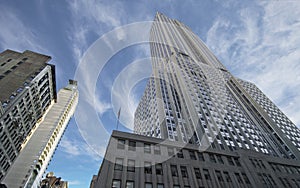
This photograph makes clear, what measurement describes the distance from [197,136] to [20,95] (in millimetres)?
55784

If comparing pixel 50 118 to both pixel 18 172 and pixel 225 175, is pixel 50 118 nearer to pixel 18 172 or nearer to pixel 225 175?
pixel 18 172

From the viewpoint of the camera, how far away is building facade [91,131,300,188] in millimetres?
22469

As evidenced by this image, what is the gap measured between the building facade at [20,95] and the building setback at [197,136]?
36.2m

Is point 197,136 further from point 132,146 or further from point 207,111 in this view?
point 132,146

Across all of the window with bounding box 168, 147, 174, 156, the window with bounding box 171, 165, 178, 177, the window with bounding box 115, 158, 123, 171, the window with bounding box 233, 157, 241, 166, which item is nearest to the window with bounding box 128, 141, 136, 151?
the window with bounding box 115, 158, 123, 171

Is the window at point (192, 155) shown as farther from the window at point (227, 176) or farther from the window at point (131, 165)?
the window at point (131, 165)

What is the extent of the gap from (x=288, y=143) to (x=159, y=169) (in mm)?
59827

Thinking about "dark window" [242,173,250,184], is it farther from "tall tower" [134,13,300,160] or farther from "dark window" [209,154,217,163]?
"tall tower" [134,13,300,160]

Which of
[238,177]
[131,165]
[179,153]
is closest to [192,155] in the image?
[179,153]

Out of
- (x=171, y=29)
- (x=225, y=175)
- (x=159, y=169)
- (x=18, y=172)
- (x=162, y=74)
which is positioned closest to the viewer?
(x=159, y=169)

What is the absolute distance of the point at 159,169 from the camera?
2475 cm

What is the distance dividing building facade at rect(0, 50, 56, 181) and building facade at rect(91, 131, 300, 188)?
1371 inches

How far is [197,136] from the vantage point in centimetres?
5006

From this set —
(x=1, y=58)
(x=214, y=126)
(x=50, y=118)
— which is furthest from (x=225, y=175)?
(x=50, y=118)
